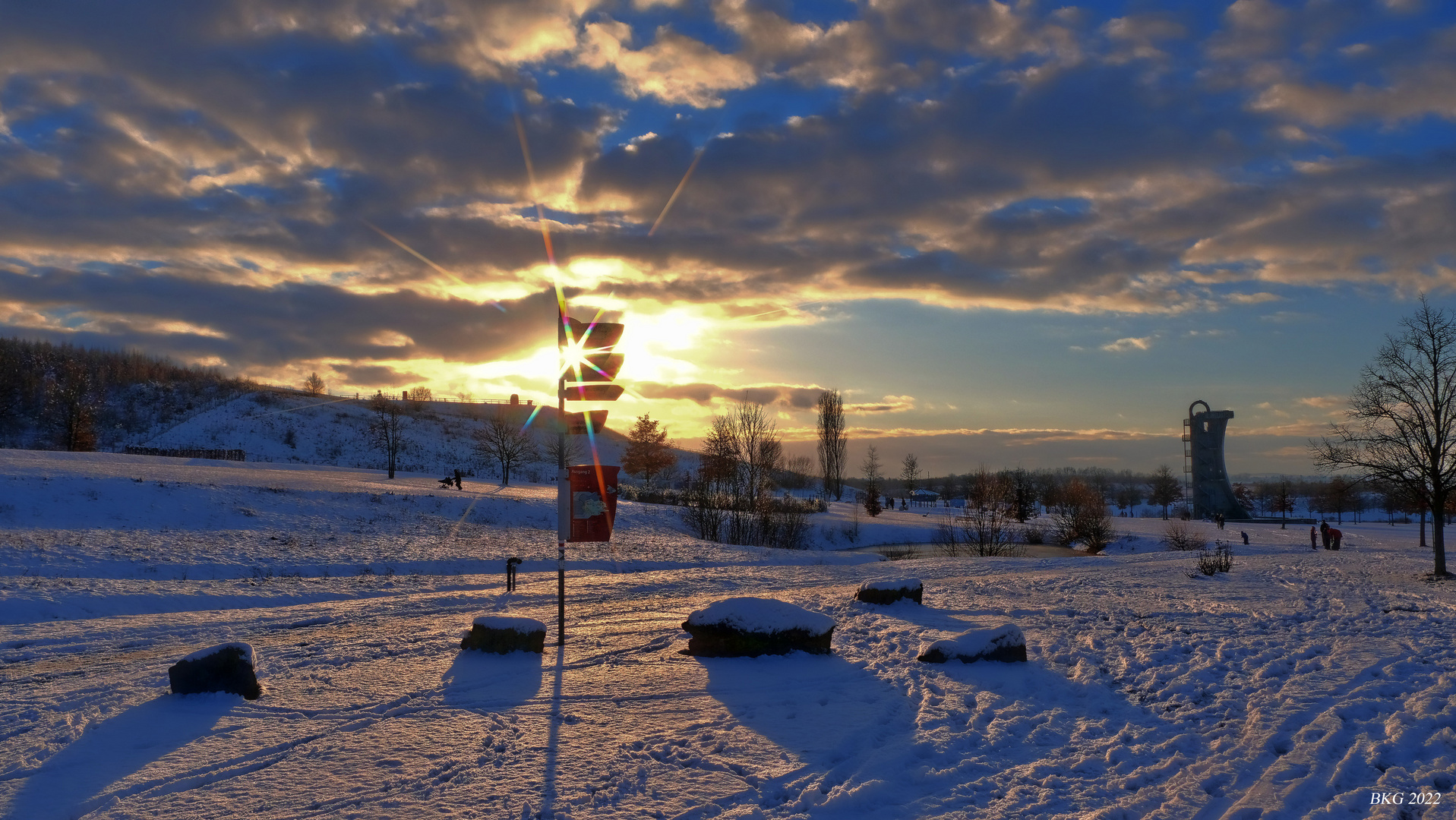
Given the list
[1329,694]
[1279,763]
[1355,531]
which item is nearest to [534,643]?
[1279,763]

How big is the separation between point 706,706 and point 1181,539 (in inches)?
1710

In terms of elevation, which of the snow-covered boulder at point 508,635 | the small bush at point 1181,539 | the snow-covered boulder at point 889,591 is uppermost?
the snow-covered boulder at point 508,635

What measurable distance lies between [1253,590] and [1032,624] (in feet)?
31.1

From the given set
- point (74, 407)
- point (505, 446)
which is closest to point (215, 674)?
point (505, 446)

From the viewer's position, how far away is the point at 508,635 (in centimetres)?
1073

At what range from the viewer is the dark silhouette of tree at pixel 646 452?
78.5m

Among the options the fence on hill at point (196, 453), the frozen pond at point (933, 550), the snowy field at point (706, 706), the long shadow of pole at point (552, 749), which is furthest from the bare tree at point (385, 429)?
the long shadow of pole at point (552, 749)

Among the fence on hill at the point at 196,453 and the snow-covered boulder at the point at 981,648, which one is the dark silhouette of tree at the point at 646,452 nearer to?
the fence on hill at the point at 196,453

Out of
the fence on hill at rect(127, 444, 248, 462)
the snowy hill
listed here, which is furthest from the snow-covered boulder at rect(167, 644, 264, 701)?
the snowy hill

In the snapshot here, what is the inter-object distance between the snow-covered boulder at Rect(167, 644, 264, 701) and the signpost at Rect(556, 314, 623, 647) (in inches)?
151

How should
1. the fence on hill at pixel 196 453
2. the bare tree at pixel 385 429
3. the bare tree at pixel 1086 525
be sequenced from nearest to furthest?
the bare tree at pixel 1086 525 → the fence on hill at pixel 196 453 → the bare tree at pixel 385 429

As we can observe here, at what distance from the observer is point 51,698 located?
333 inches

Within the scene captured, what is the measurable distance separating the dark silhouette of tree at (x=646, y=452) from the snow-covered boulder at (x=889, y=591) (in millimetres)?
61898

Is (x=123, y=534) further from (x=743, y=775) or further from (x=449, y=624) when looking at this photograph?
(x=743, y=775)
